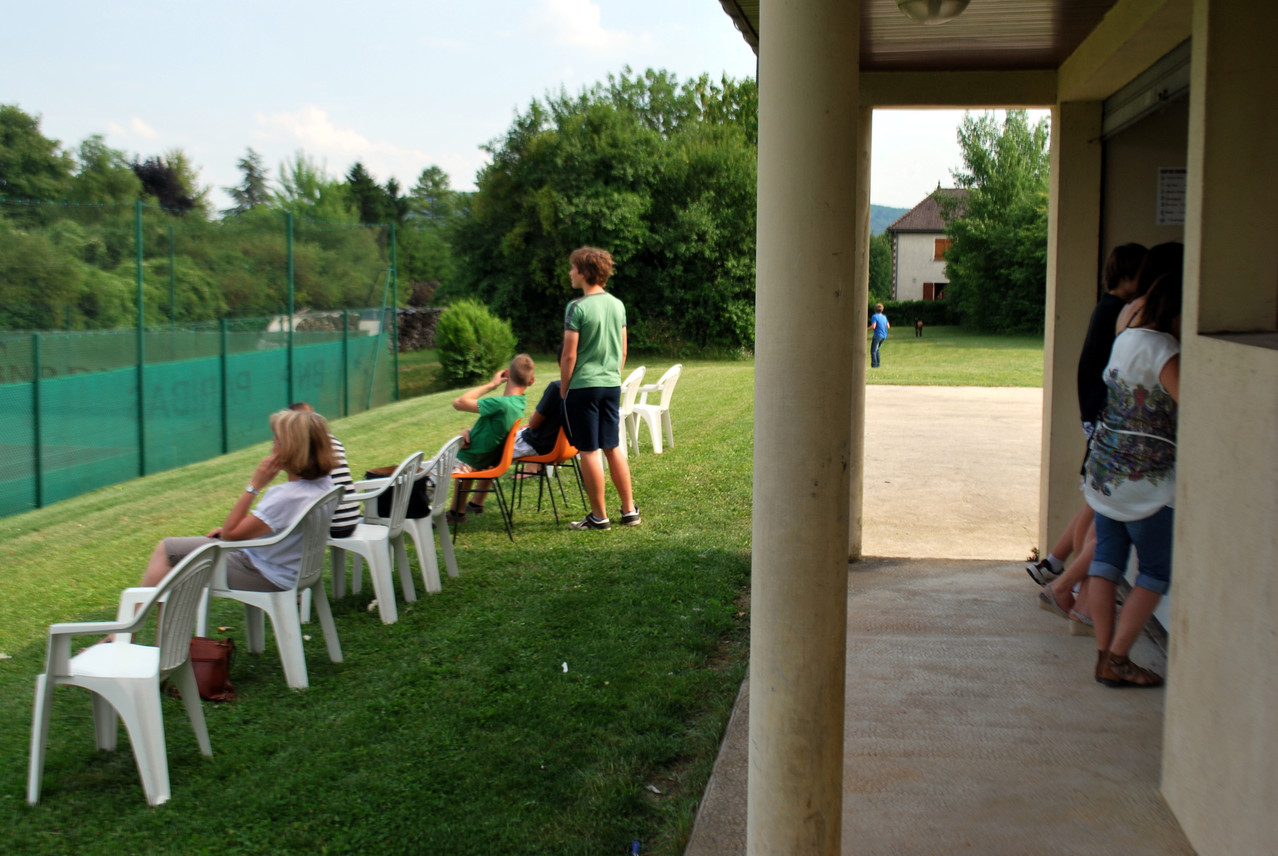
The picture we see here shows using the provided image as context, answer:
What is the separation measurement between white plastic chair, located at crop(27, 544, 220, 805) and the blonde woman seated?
0.71 meters

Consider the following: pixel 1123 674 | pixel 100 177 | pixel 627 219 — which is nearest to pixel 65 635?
pixel 1123 674

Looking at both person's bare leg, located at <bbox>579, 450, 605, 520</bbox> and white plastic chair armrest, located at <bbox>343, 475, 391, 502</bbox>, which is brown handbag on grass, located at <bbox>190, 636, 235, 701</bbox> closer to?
white plastic chair armrest, located at <bbox>343, 475, 391, 502</bbox>

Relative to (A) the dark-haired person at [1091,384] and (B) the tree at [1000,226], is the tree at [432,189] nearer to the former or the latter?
(B) the tree at [1000,226]

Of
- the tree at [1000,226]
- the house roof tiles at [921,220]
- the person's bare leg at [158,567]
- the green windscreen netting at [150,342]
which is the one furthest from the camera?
the house roof tiles at [921,220]

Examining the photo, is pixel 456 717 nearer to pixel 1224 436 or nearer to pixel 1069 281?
pixel 1224 436

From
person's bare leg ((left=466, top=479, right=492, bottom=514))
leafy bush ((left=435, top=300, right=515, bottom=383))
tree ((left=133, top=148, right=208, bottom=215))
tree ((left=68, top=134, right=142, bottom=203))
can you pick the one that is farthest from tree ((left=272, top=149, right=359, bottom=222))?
person's bare leg ((left=466, top=479, right=492, bottom=514))

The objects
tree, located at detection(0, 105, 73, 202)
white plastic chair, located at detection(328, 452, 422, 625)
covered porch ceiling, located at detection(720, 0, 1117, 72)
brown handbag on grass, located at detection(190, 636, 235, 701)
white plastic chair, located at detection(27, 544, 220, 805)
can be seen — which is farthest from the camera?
tree, located at detection(0, 105, 73, 202)

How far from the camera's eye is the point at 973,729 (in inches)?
149

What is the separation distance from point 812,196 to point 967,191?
4988 centimetres

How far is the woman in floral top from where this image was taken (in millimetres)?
3689

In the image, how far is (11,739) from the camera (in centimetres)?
388

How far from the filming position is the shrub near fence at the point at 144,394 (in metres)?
10.2

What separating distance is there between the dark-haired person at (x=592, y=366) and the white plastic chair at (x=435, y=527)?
0.89 metres

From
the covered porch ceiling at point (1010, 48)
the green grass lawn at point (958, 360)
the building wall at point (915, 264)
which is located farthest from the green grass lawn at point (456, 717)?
the building wall at point (915, 264)
